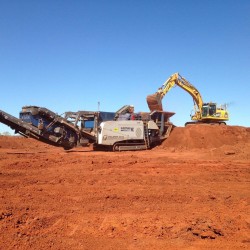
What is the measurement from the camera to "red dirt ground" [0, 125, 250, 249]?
4883 mm

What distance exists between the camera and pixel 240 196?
24.0 ft

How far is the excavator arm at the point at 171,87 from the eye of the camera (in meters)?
24.2

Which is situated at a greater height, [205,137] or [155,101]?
[155,101]

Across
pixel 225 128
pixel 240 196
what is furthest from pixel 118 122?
pixel 240 196

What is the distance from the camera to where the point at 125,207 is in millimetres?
6293

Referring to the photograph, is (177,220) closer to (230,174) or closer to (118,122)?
(230,174)

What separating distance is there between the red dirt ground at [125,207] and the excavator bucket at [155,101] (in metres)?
13.3

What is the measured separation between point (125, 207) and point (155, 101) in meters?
18.3

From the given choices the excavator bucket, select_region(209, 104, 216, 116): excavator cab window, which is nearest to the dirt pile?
the excavator bucket

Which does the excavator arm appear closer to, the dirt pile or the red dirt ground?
the dirt pile

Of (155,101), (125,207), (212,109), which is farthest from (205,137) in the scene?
(125,207)

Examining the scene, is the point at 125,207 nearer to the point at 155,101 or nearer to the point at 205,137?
the point at 205,137

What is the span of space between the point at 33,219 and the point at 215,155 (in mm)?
11597

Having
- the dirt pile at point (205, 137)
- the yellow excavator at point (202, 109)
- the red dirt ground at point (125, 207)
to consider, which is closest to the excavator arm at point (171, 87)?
the yellow excavator at point (202, 109)
